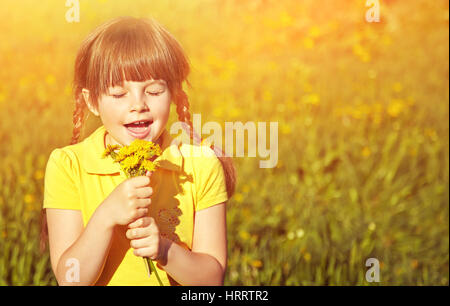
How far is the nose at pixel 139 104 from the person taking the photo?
6.11 ft

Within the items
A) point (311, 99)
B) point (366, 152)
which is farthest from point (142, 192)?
point (311, 99)

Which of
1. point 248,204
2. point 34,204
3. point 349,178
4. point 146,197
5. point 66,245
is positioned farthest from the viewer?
point 349,178

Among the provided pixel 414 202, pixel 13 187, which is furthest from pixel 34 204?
pixel 414 202

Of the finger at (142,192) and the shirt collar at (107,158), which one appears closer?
the finger at (142,192)

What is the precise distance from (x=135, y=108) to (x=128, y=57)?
17 centimetres

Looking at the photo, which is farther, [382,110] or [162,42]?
[382,110]

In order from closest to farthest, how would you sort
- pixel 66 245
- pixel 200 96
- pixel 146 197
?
pixel 146 197
pixel 66 245
pixel 200 96

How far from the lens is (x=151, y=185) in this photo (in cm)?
202

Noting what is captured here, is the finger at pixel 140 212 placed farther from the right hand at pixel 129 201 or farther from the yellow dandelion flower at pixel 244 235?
the yellow dandelion flower at pixel 244 235

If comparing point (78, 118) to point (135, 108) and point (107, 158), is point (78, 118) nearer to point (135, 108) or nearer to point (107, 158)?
point (107, 158)

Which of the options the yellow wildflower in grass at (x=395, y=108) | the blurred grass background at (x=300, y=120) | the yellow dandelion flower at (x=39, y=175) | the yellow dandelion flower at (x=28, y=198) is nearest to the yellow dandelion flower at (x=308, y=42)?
the blurred grass background at (x=300, y=120)

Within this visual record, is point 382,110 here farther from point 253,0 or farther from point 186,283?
point 186,283

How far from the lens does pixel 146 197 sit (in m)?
1.75

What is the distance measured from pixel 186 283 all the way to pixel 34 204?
154 centimetres
